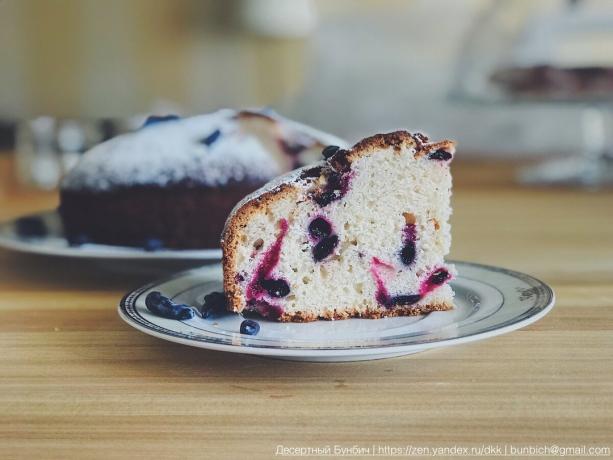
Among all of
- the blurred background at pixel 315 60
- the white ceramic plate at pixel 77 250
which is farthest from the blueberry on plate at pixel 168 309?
the blurred background at pixel 315 60

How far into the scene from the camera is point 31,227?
4.97 feet

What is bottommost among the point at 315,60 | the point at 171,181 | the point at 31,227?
the point at 31,227

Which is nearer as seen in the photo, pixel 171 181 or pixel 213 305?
pixel 213 305

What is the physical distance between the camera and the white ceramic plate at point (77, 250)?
125cm

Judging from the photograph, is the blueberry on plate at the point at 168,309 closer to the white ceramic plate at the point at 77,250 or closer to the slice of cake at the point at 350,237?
the slice of cake at the point at 350,237

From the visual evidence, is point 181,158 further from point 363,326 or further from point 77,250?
point 363,326

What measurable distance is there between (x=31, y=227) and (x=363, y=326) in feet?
2.66

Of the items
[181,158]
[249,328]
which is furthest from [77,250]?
[249,328]

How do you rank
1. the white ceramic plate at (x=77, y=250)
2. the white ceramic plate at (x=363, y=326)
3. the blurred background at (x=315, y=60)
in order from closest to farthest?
the white ceramic plate at (x=363, y=326)
the white ceramic plate at (x=77, y=250)
the blurred background at (x=315, y=60)

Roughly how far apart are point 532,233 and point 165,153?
80 centimetres

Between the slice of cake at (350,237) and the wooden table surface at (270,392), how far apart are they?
0.11 meters

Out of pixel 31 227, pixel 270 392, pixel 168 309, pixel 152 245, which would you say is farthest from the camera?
pixel 31 227

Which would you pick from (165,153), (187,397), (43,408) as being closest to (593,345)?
(187,397)

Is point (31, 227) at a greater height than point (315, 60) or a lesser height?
lesser
